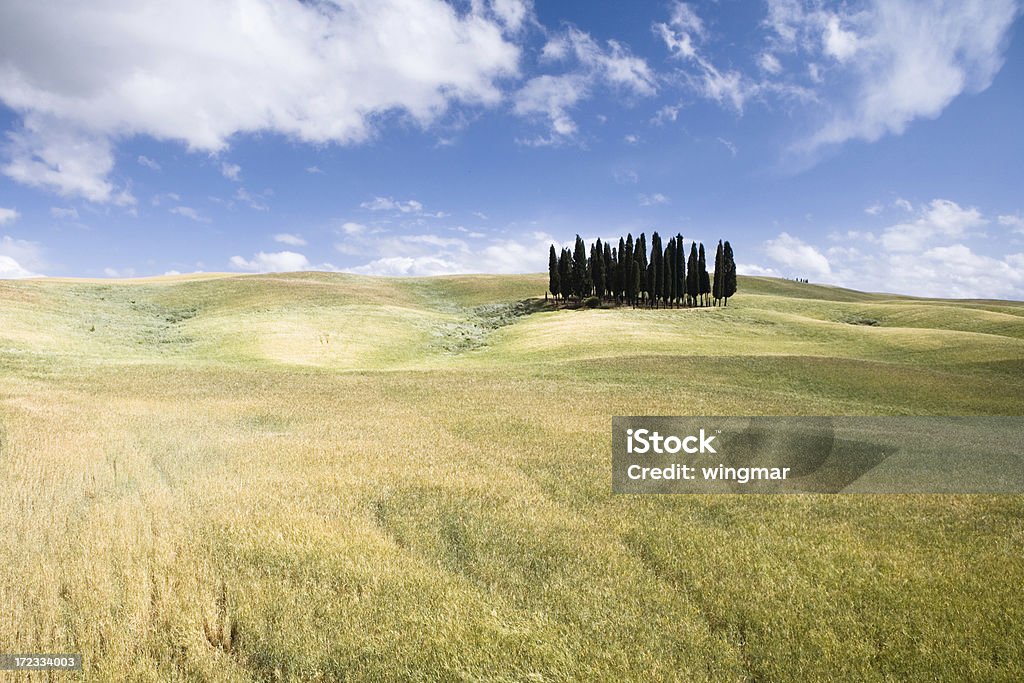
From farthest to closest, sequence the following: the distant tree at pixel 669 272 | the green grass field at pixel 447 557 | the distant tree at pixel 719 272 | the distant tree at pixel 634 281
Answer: the distant tree at pixel 719 272 < the distant tree at pixel 669 272 < the distant tree at pixel 634 281 < the green grass field at pixel 447 557

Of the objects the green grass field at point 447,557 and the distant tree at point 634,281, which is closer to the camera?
the green grass field at point 447,557

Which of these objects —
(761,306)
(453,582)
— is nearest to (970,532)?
(453,582)

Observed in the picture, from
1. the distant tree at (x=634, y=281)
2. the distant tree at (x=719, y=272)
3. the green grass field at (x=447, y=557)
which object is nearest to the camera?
the green grass field at (x=447, y=557)

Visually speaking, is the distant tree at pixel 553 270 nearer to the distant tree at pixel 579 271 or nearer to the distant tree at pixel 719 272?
the distant tree at pixel 579 271

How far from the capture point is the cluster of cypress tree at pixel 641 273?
306 feet

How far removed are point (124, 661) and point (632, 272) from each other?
300 feet

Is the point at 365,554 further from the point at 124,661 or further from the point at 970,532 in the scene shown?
the point at 970,532

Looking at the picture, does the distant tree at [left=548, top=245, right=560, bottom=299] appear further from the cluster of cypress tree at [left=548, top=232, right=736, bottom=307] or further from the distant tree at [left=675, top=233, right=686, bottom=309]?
the distant tree at [left=675, top=233, right=686, bottom=309]

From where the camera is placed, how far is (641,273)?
3693 inches

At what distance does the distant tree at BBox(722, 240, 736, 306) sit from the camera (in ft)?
318

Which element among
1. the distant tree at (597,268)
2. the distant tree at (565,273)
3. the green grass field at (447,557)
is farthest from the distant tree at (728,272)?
the green grass field at (447,557)

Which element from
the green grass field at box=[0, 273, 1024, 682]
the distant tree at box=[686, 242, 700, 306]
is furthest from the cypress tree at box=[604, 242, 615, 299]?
the green grass field at box=[0, 273, 1024, 682]

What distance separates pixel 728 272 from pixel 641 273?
17459 millimetres

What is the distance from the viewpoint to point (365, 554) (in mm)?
8836
